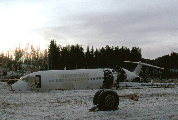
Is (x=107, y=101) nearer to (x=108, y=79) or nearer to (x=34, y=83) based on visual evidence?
(x=108, y=79)

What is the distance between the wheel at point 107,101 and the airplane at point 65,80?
1976 cm

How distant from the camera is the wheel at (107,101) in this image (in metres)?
14.1

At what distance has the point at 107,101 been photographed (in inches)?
561

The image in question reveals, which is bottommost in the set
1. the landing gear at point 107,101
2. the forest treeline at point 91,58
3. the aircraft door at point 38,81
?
the landing gear at point 107,101

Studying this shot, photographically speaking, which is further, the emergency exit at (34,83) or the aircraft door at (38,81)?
the aircraft door at (38,81)

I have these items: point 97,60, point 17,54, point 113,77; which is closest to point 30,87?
point 113,77

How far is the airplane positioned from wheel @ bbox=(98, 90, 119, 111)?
19.8 metres

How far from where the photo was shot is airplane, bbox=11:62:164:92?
1314 inches

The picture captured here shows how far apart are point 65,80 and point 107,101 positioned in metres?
20.2

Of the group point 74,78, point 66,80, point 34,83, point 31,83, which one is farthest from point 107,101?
point 31,83

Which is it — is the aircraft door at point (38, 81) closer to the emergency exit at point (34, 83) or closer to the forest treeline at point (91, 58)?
the emergency exit at point (34, 83)

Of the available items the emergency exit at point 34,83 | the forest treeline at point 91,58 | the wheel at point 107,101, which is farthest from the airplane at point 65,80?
the forest treeline at point 91,58

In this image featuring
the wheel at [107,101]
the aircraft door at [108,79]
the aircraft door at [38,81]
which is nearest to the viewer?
the wheel at [107,101]

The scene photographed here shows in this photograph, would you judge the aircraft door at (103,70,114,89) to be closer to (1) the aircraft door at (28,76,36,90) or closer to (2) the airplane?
(2) the airplane
